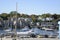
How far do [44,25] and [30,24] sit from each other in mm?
1750

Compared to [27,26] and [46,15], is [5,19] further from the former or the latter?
[46,15]

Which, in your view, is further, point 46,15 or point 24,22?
point 46,15

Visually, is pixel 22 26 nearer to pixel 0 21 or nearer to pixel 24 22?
pixel 24 22

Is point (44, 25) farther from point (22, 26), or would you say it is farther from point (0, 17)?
point (0, 17)

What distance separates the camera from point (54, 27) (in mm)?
24734

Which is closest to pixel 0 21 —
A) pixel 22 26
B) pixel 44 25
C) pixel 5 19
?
pixel 5 19

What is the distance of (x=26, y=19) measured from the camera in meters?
26.5

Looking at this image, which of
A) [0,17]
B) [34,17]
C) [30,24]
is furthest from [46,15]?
[0,17]

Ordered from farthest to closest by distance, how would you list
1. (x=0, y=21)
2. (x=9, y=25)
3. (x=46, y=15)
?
(x=46, y=15)
(x=0, y=21)
(x=9, y=25)

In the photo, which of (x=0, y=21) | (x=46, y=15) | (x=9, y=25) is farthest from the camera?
(x=46, y=15)

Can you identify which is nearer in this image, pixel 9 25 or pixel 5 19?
pixel 9 25

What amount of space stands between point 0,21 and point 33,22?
423 cm

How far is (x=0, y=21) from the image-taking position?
2619cm

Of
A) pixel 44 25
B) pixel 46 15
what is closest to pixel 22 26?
pixel 44 25
